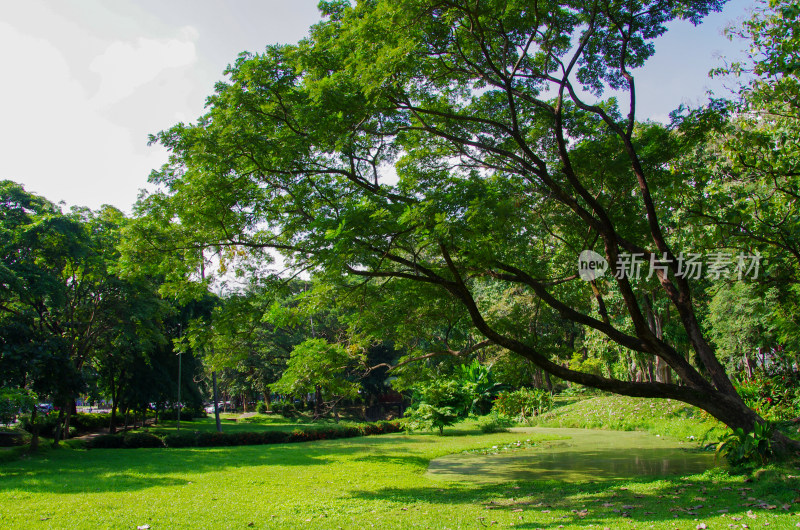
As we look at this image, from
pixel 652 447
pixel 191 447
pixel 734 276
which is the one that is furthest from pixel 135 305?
pixel 734 276

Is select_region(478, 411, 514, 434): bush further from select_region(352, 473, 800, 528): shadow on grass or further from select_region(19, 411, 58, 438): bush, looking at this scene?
select_region(19, 411, 58, 438): bush

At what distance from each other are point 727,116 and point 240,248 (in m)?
9.64

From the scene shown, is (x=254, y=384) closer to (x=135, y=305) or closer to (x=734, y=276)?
(x=135, y=305)

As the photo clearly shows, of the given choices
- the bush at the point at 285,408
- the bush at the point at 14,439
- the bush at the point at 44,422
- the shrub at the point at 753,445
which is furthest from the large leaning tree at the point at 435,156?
the bush at the point at 285,408

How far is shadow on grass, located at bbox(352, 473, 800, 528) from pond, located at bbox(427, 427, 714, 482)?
119 centimetres

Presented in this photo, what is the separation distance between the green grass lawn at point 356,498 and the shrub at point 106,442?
5070 mm

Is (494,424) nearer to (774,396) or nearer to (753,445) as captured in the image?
(774,396)

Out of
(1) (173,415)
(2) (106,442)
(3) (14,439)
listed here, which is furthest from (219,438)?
(1) (173,415)

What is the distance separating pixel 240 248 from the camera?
9930 mm

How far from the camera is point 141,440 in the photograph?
59.1 feet

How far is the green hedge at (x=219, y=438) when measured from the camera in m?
17.8

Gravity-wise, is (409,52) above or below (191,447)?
above

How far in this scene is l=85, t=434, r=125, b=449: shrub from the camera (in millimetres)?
17562

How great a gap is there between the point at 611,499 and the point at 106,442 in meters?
17.3
